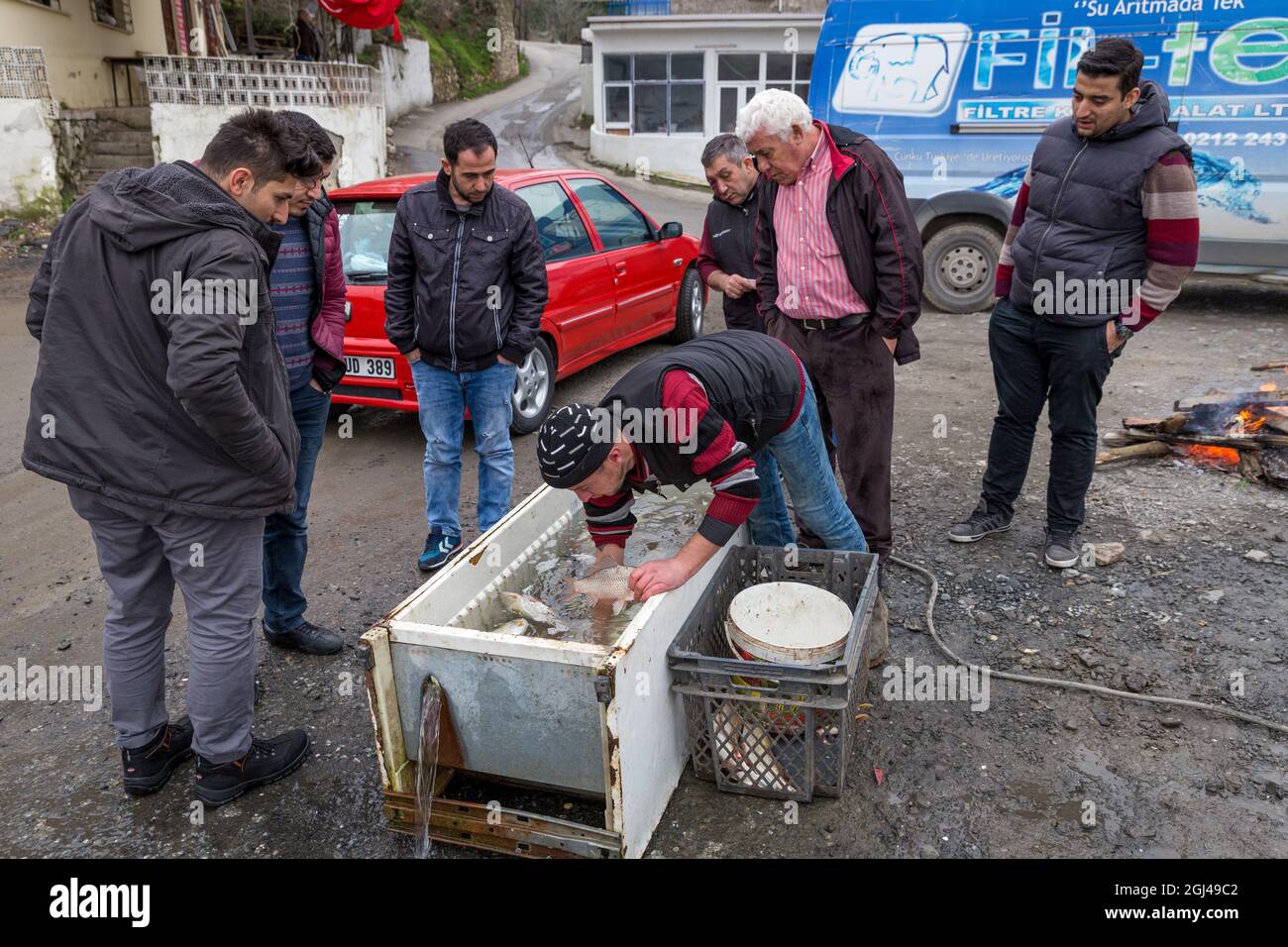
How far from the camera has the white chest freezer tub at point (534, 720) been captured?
2564 mm

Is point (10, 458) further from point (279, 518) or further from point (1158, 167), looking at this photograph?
point (1158, 167)

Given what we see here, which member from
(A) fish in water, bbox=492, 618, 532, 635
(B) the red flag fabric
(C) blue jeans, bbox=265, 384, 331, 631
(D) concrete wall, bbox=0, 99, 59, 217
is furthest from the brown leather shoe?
(B) the red flag fabric

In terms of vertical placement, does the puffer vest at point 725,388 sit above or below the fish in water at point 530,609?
above

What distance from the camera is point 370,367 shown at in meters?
5.80

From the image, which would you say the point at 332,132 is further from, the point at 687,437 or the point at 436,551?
the point at 687,437

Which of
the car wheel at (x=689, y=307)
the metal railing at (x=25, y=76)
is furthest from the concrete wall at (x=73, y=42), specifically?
the car wheel at (x=689, y=307)

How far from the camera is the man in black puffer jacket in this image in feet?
13.9

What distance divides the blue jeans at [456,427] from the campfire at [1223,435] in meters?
3.52

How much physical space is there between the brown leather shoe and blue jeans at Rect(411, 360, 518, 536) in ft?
6.15

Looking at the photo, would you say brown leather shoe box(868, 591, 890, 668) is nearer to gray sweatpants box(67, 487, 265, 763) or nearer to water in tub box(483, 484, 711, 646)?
water in tub box(483, 484, 711, 646)

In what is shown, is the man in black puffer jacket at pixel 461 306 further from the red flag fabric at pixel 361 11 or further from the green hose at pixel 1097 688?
the red flag fabric at pixel 361 11

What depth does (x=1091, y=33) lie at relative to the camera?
26.7 feet

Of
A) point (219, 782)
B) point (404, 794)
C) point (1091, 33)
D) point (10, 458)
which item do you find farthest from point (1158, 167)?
point (10, 458)

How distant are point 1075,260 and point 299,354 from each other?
3204mm
